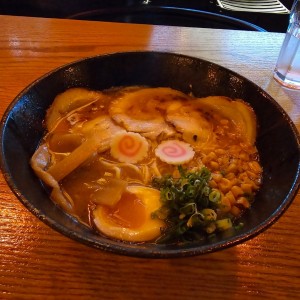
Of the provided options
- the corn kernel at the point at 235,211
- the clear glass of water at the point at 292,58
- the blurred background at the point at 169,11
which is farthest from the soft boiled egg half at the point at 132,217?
the blurred background at the point at 169,11

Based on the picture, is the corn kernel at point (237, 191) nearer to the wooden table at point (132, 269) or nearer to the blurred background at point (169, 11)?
the wooden table at point (132, 269)

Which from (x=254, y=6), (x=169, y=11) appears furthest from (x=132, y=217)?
(x=254, y=6)

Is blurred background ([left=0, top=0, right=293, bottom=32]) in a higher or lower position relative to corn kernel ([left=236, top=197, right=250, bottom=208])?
lower

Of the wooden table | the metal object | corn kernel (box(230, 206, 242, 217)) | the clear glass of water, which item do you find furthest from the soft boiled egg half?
the metal object

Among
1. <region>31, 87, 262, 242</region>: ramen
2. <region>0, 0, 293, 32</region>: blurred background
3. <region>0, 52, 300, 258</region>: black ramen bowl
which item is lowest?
<region>0, 0, 293, 32</region>: blurred background

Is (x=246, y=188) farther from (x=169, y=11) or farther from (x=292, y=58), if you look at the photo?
(x=169, y=11)

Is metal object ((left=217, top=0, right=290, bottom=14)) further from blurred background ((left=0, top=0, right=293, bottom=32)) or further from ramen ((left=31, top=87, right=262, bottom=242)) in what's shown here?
ramen ((left=31, top=87, right=262, bottom=242))
